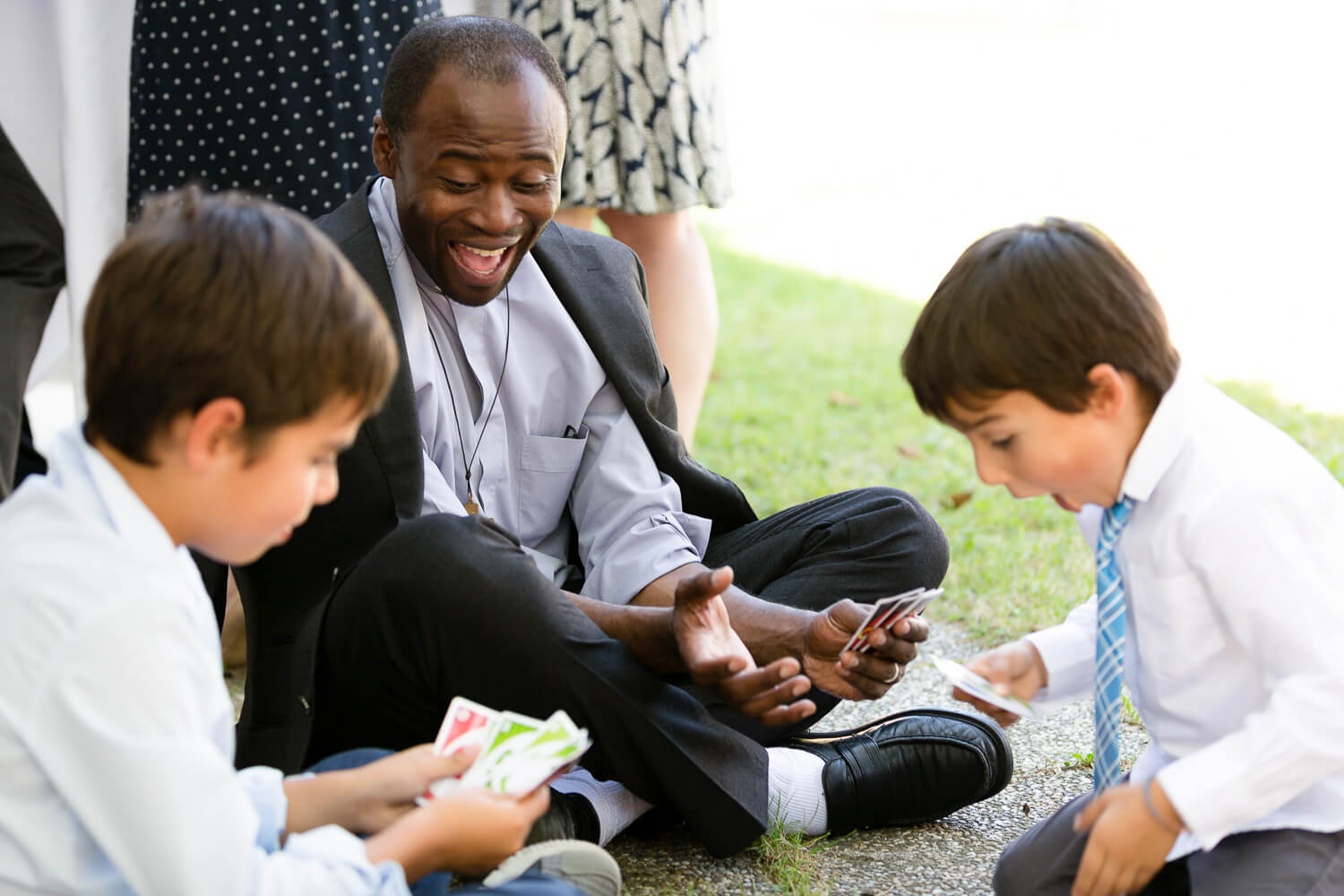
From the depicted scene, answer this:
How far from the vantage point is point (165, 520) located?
67.0 inches

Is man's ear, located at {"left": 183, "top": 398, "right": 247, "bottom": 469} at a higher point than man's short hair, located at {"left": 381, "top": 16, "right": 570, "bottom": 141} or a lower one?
lower

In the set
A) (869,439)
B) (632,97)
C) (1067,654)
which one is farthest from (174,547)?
(869,439)

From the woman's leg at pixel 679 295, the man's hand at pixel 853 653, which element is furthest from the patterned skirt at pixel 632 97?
the man's hand at pixel 853 653

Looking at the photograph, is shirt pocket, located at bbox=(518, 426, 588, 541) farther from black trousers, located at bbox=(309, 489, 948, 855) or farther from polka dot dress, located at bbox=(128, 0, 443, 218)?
polka dot dress, located at bbox=(128, 0, 443, 218)

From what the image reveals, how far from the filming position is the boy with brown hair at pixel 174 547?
1.53 metres

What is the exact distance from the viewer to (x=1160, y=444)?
1.92m

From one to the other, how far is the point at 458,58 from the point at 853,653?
1.27 metres

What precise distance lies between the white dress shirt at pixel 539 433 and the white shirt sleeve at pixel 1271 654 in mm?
1097

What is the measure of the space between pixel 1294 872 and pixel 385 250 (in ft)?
5.96

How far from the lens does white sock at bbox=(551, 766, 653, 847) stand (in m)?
2.36

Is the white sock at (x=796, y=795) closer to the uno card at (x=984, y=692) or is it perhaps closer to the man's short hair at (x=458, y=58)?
the uno card at (x=984, y=692)

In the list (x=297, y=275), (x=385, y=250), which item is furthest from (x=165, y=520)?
(x=385, y=250)

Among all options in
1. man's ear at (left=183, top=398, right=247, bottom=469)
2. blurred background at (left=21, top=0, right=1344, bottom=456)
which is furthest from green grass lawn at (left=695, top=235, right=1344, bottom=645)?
man's ear at (left=183, top=398, right=247, bottom=469)

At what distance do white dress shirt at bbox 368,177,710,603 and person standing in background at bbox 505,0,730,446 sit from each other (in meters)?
0.84
